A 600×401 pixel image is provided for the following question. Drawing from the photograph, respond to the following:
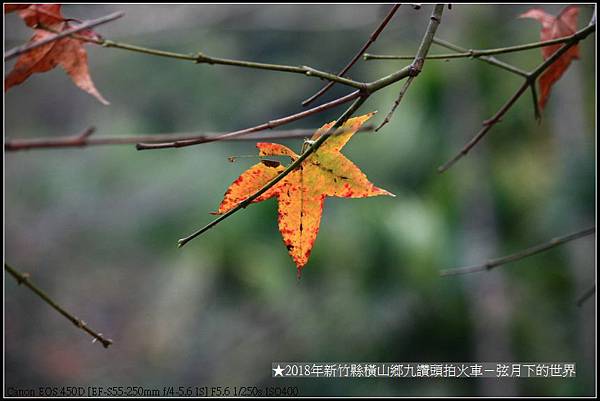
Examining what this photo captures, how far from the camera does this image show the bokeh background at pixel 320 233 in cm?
245

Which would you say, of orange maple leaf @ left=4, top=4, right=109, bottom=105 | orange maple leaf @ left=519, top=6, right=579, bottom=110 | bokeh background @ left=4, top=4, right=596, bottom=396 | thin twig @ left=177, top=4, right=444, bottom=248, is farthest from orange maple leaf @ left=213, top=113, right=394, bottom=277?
bokeh background @ left=4, top=4, right=596, bottom=396

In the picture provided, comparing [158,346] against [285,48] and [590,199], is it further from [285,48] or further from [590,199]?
[590,199]

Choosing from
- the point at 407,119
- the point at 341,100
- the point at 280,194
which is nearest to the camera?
the point at 341,100

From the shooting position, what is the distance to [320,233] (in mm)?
2762

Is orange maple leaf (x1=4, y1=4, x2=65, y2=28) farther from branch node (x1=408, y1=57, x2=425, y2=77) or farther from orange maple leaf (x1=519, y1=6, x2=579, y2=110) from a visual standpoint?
orange maple leaf (x1=519, y1=6, x2=579, y2=110)

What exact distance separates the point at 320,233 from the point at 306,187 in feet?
7.35

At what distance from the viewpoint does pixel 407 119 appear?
310 centimetres

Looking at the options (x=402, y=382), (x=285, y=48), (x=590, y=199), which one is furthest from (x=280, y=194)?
(x=285, y=48)

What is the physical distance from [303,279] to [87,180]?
2274 millimetres

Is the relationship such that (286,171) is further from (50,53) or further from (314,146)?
(50,53)

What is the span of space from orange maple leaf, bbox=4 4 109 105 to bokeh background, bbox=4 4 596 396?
118cm

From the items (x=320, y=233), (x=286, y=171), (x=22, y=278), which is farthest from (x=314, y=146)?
(x=320, y=233)

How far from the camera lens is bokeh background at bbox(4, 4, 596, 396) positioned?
245 cm

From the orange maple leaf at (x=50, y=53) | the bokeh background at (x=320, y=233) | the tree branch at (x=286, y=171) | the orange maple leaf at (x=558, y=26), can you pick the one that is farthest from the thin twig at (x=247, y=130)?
the bokeh background at (x=320, y=233)
